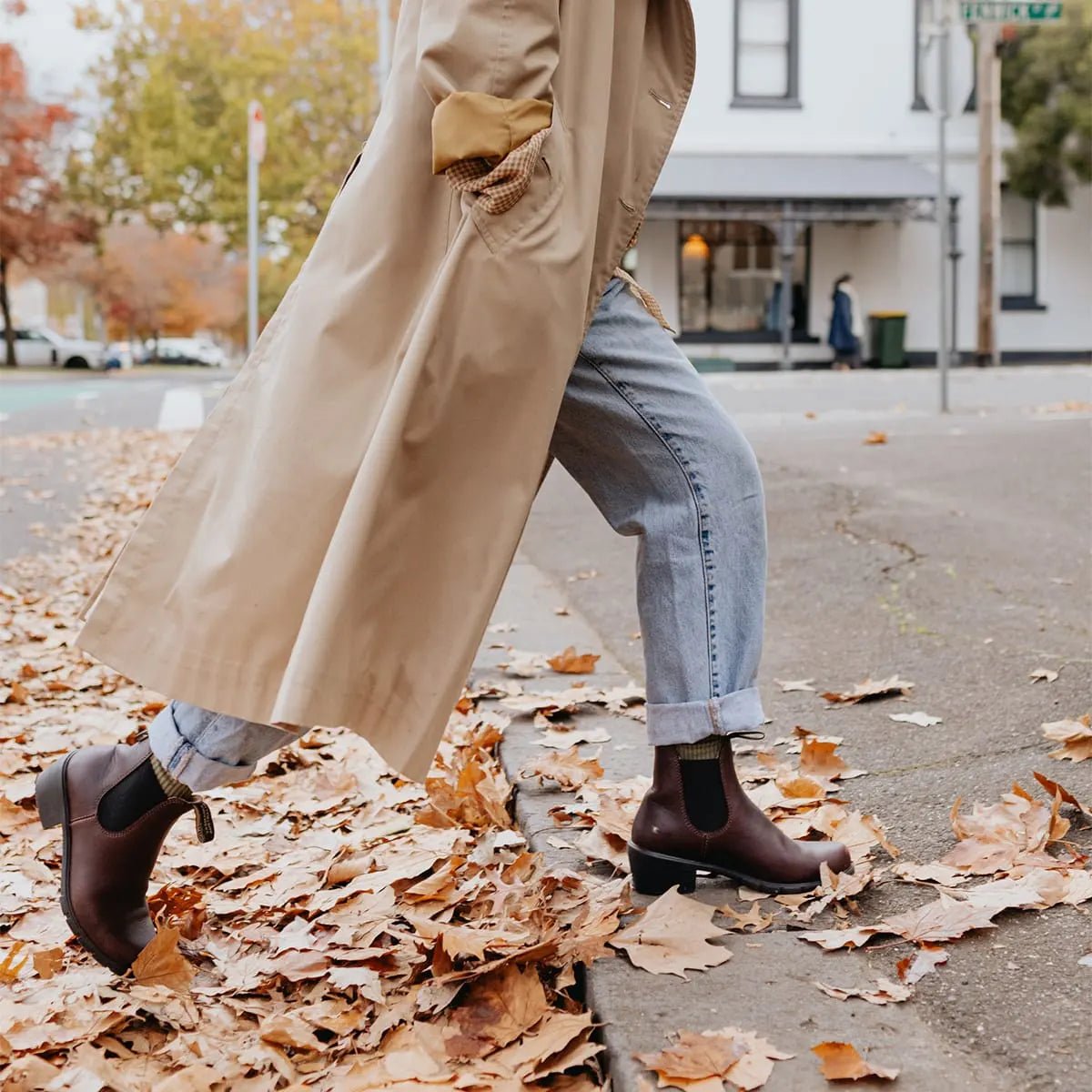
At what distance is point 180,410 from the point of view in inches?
725

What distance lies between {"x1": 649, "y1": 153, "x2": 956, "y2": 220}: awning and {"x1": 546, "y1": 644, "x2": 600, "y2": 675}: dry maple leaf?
2125cm

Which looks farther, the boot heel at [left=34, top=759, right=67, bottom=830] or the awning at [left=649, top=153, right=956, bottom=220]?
the awning at [left=649, top=153, right=956, bottom=220]

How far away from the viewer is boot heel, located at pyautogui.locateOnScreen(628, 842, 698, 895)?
8.05ft

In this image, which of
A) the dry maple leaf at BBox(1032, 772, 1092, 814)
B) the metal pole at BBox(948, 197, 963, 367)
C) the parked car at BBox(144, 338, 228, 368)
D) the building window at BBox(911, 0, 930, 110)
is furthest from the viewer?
the parked car at BBox(144, 338, 228, 368)

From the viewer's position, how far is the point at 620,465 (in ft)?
7.80

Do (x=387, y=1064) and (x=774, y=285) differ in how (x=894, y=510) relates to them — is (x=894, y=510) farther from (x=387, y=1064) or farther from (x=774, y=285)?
(x=774, y=285)

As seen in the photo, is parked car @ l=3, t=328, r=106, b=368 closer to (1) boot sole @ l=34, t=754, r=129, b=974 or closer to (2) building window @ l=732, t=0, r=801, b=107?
(2) building window @ l=732, t=0, r=801, b=107

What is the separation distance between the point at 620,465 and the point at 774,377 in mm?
19417

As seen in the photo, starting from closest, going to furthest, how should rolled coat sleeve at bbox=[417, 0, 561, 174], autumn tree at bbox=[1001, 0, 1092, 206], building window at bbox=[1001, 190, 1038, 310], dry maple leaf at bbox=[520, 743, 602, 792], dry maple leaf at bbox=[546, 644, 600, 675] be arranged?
rolled coat sleeve at bbox=[417, 0, 561, 174] < dry maple leaf at bbox=[520, 743, 602, 792] < dry maple leaf at bbox=[546, 644, 600, 675] < autumn tree at bbox=[1001, 0, 1092, 206] < building window at bbox=[1001, 190, 1038, 310]

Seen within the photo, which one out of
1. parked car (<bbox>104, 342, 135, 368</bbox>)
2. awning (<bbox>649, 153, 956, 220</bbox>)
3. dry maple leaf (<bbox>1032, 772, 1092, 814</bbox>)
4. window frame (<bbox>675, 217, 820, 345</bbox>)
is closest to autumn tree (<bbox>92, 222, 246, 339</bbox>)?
parked car (<bbox>104, 342, 135, 368</bbox>)

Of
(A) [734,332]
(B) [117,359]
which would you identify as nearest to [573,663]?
(A) [734,332]

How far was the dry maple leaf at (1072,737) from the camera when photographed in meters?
3.02

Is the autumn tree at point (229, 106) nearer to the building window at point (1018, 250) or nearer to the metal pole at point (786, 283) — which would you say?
the metal pole at point (786, 283)

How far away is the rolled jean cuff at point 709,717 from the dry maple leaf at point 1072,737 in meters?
0.97
